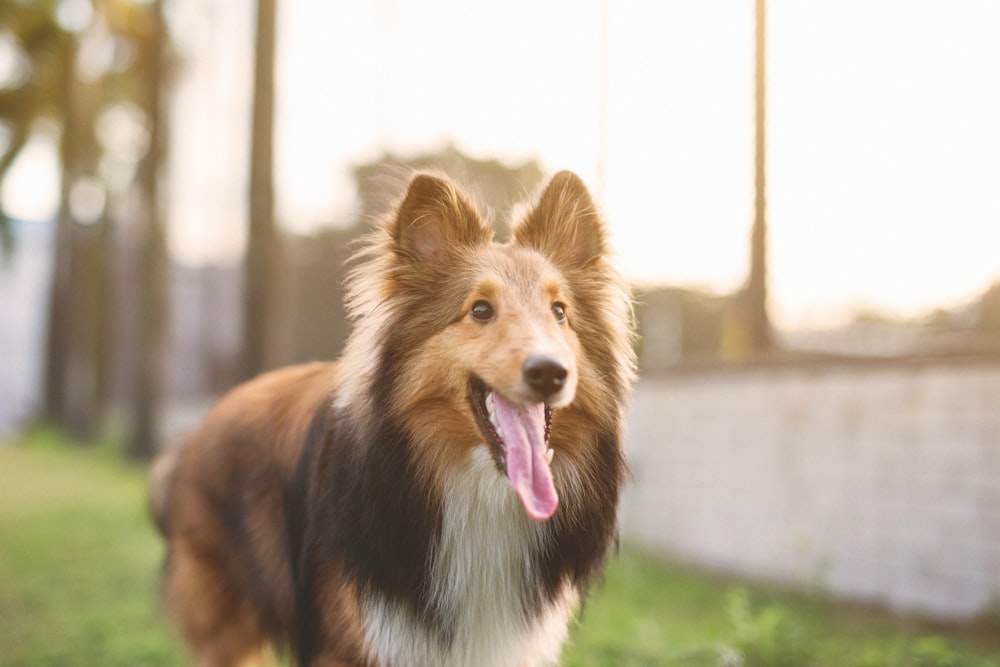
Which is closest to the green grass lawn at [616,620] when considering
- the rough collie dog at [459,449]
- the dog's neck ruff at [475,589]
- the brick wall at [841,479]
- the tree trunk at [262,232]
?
the brick wall at [841,479]

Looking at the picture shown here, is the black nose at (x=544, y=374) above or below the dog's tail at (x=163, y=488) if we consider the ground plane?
above

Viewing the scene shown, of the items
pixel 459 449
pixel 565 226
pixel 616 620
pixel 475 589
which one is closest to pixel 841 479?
pixel 616 620

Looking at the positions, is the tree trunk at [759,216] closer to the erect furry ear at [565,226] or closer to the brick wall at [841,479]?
Answer: the brick wall at [841,479]

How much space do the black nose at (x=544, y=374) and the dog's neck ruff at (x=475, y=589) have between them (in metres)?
0.47

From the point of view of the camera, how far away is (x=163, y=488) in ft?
16.7

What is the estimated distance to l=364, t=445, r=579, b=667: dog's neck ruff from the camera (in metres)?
3.55

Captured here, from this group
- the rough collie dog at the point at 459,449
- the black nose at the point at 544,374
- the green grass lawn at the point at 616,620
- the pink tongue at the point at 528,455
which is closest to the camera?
the black nose at the point at 544,374

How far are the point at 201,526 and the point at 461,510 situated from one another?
1606mm

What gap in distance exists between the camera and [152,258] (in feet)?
63.7

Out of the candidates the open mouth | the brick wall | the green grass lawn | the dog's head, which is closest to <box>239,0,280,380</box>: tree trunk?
the green grass lawn

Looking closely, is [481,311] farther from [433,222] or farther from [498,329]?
[433,222]

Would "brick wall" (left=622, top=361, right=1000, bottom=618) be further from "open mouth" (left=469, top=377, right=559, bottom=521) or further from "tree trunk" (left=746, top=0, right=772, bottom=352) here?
"open mouth" (left=469, top=377, right=559, bottom=521)

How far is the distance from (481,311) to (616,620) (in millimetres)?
4390

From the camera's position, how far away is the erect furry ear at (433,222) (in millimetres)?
3838
